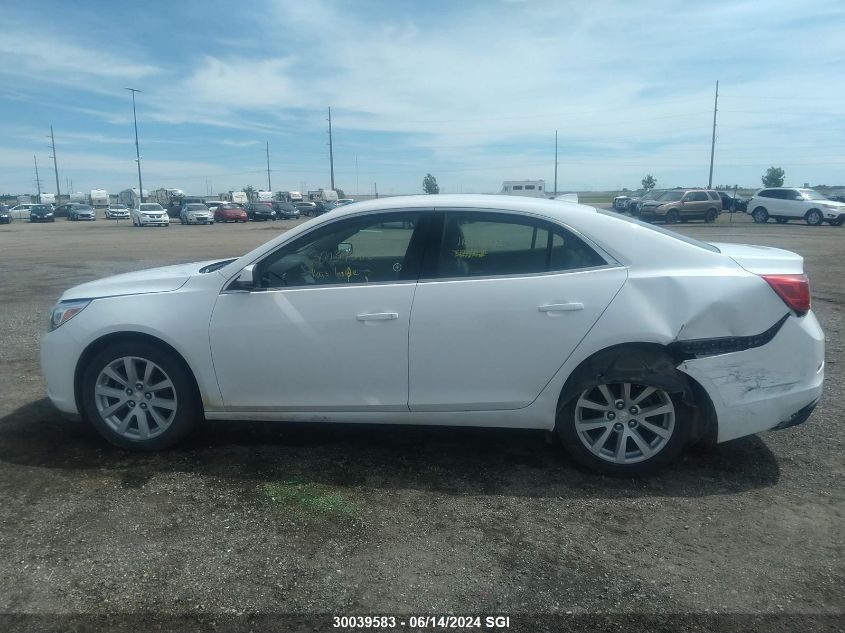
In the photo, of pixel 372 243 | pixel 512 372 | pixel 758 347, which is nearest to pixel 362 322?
pixel 372 243

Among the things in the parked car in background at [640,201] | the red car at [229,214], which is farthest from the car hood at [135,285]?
the red car at [229,214]

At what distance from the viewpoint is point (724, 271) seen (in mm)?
3947

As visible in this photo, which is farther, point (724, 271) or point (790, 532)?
point (724, 271)

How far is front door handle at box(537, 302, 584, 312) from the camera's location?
154 inches

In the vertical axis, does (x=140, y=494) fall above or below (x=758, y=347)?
below

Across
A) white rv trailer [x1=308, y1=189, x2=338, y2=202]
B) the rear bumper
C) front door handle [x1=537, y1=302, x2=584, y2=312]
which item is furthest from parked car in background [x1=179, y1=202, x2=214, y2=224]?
the rear bumper

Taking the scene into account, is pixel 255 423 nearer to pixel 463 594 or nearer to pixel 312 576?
pixel 312 576

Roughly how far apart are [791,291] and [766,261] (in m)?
0.27

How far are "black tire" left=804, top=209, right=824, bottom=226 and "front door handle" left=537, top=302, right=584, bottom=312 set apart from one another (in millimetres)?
34863

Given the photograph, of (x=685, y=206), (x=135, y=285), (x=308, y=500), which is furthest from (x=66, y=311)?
(x=685, y=206)

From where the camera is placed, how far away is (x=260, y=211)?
55.4 metres

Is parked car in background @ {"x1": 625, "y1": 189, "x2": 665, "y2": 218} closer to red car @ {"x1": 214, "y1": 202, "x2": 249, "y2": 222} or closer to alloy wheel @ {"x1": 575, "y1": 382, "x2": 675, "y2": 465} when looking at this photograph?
red car @ {"x1": 214, "y1": 202, "x2": 249, "y2": 222}

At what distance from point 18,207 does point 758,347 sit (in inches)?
2943

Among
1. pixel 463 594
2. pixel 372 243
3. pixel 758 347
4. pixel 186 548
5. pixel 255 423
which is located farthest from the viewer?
pixel 255 423
